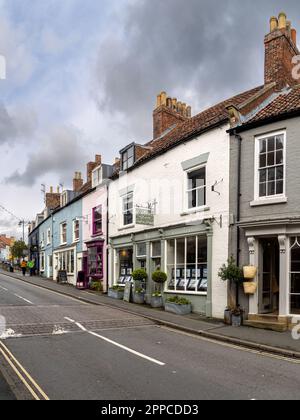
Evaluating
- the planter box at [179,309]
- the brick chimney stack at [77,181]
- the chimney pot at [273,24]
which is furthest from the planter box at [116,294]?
the brick chimney stack at [77,181]

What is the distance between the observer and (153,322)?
44.1 ft

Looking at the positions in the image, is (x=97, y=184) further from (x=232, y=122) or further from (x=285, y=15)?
(x=285, y=15)

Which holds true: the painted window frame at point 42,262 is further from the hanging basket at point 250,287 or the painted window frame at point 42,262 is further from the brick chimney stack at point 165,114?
the hanging basket at point 250,287

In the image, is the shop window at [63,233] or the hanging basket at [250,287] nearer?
the hanging basket at [250,287]

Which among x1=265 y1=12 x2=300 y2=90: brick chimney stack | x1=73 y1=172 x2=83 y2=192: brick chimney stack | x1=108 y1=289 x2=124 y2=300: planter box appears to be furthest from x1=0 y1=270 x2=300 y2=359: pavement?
x1=73 y1=172 x2=83 y2=192: brick chimney stack

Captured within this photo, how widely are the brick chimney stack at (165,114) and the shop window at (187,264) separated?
364 inches

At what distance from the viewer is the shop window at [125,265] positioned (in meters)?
20.7

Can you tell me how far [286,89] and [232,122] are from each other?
3.70 meters

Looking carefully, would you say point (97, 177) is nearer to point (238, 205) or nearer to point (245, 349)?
point (238, 205)

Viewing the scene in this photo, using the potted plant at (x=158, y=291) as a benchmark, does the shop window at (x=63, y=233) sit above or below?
above

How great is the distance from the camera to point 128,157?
72.3 ft

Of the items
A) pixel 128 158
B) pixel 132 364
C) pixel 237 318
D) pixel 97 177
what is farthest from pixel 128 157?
pixel 132 364

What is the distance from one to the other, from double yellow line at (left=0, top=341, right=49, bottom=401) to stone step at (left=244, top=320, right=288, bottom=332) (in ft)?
25.3
